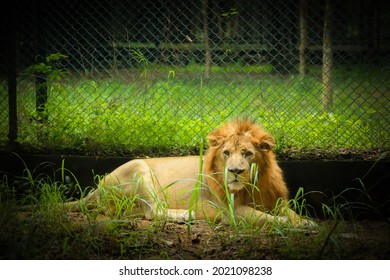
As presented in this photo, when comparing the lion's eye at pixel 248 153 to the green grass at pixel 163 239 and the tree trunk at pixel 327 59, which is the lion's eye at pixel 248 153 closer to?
the green grass at pixel 163 239

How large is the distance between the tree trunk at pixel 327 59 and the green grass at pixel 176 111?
0.09 meters

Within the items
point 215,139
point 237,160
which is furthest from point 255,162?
point 215,139

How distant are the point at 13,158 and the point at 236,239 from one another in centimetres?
248

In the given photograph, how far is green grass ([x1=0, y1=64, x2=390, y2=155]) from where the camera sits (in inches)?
192

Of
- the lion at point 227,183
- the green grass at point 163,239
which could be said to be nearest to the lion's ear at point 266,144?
the lion at point 227,183

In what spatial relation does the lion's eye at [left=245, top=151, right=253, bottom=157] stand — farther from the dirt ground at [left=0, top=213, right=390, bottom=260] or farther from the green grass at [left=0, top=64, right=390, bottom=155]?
the green grass at [left=0, top=64, right=390, bottom=155]

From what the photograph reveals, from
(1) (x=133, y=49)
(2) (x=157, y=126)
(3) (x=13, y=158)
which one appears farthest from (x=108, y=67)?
(3) (x=13, y=158)

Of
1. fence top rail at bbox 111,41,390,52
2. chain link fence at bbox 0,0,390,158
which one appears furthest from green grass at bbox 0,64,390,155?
fence top rail at bbox 111,41,390,52

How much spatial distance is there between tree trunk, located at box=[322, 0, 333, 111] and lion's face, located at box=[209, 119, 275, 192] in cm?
98

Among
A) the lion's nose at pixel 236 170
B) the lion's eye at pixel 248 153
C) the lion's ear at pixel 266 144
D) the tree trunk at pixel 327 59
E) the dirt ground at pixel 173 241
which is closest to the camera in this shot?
the dirt ground at pixel 173 241

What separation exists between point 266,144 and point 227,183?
48 cm

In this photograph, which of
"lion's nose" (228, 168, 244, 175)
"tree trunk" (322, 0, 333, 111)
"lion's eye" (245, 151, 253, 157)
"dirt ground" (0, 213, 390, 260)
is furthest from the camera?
"tree trunk" (322, 0, 333, 111)

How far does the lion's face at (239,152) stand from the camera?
3.89 meters

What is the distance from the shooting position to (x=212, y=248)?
11.0 ft
